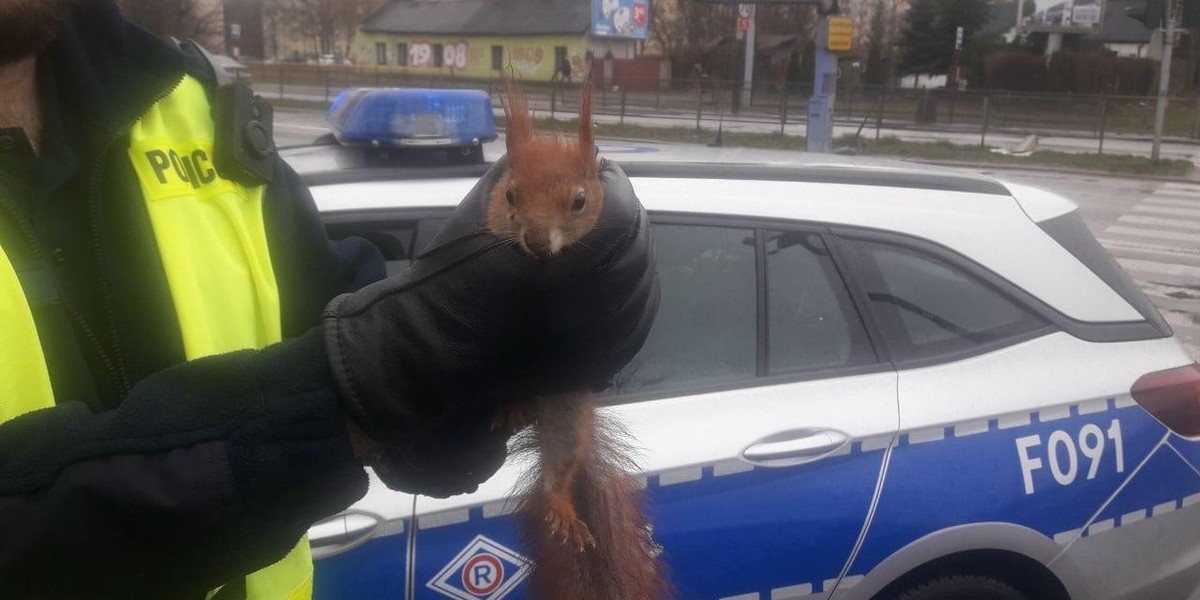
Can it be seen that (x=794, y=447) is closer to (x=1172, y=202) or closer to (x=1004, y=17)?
(x=1172, y=202)

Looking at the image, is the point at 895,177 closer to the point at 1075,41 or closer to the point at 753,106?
the point at 753,106

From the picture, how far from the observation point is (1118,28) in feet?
181

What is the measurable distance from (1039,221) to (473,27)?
2070 inches

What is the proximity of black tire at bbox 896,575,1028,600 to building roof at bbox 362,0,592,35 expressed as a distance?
147ft

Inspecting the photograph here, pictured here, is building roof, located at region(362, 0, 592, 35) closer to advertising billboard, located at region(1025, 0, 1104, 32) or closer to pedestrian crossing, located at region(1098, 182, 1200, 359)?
advertising billboard, located at region(1025, 0, 1104, 32)

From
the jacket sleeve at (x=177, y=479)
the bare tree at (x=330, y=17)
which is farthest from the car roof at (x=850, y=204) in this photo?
the bare tree at (x=330, y=17)

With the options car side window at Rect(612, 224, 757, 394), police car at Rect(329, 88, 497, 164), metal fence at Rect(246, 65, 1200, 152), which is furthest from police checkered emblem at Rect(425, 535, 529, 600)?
metal fence at Rect(246, 65, 1200, 152)

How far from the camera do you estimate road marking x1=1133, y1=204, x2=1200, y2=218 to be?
14.2m

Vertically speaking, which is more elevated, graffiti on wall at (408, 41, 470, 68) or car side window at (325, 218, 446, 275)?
graffiti on wall at (408, 41, 470, 68)

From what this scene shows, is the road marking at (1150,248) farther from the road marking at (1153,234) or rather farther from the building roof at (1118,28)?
the building roof at (1118,28)

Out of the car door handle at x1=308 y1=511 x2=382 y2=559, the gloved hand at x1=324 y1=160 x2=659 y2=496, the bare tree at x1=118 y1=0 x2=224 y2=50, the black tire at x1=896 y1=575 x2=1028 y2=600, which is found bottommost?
the black tire at x1=896 y1=575 x2=1028 y2=600

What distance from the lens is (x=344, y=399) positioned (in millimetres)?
1100

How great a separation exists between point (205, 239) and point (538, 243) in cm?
53

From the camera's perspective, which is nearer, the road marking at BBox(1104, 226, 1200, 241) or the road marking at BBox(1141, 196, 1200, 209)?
the road marking at BBox(1104, 226, 1200, 241)
